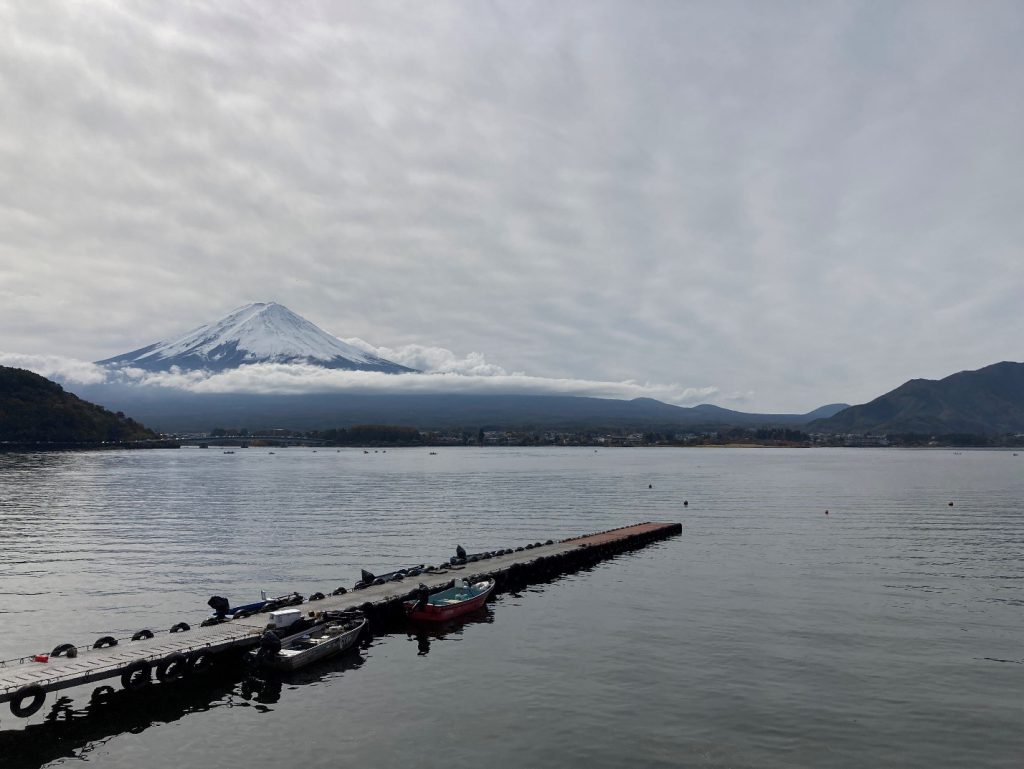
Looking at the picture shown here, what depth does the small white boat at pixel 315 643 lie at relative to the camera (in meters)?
31.6

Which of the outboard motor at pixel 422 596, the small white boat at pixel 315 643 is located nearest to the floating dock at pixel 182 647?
the outboard motor at pixel 422 596

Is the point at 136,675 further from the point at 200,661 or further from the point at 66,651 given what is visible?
the point at 66,651

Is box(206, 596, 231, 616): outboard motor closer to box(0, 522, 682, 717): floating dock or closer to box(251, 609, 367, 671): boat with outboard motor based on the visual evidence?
box(0, 522, 682, 717): floating dock

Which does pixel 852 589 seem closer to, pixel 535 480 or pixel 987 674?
pixel 987 674

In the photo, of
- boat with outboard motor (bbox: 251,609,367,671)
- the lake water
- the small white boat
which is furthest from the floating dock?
the small white boat

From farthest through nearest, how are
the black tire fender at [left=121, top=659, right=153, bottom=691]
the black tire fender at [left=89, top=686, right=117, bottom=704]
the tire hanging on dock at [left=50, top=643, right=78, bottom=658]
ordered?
1. the tire hanging on dock at [left=50, top=643, right=78, bottom=658]
2. the black tire fender at [left=121, top=659, right=153, bottom=691]
3. the black tire fender at [left=89, top=686, right=117, bottom=704]

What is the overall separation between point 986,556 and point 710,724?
47.7 meters

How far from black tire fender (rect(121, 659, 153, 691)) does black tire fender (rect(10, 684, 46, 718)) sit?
3059 mm

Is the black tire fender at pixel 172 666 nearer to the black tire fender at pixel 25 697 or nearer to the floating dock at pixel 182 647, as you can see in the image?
the floating dock at pixel 182 647

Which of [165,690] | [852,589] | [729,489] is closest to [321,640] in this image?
[165,690]

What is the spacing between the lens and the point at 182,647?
3059 cm

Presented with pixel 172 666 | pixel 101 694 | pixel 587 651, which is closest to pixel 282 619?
pixel 172 666

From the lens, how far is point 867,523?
271ft

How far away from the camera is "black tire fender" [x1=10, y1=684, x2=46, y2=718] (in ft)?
81.4
